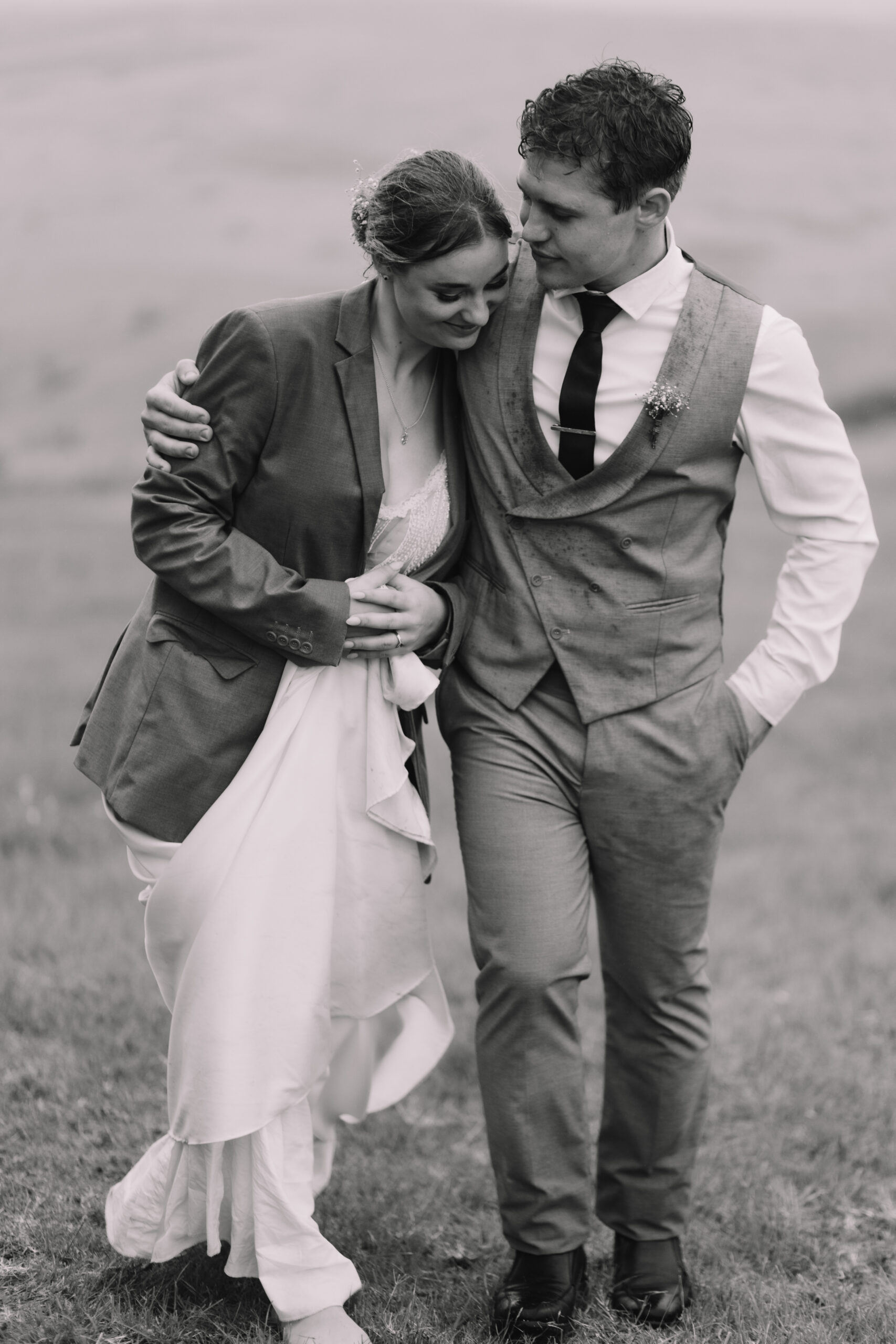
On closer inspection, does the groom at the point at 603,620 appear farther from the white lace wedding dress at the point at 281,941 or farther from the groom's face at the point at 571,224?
the white lace wedding dress at the point at 281,941

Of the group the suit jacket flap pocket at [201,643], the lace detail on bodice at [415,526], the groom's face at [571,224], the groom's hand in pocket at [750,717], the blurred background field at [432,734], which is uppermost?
the groom's face at [571,224]

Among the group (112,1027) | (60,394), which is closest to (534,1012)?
(112,1027)

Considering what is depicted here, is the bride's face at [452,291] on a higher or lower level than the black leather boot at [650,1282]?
higher

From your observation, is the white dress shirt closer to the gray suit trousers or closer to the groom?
the groom

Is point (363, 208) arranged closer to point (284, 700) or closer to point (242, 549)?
point (242, 549)

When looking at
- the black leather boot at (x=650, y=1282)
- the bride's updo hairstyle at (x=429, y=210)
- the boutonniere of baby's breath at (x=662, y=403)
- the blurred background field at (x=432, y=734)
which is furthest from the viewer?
the blurred background field at (x=432, y=734)

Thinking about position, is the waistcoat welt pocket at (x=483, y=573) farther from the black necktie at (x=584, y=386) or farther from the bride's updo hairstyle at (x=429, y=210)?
the bride's updo hairstyle at (x=429, y=210)

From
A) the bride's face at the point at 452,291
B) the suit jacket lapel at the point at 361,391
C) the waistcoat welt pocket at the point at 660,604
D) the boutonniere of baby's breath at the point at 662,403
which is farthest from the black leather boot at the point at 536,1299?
the bride's face at the point at 452,291

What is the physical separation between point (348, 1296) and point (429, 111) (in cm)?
1876

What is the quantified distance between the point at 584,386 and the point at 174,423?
3.08 ft

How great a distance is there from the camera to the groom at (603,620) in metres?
3.51

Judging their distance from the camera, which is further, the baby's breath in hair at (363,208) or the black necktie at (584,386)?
the black necktie at (584,386)

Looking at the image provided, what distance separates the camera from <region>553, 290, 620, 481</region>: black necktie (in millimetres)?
3561

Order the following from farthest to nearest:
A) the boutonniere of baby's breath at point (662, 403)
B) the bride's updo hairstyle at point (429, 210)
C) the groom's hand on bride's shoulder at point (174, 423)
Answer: the boutonniere of baby's breath at point (662, 403) → the groom's hand on bride's shoulder at point (174, 423) → the bride's updo hairstyle at point (429, 210)
